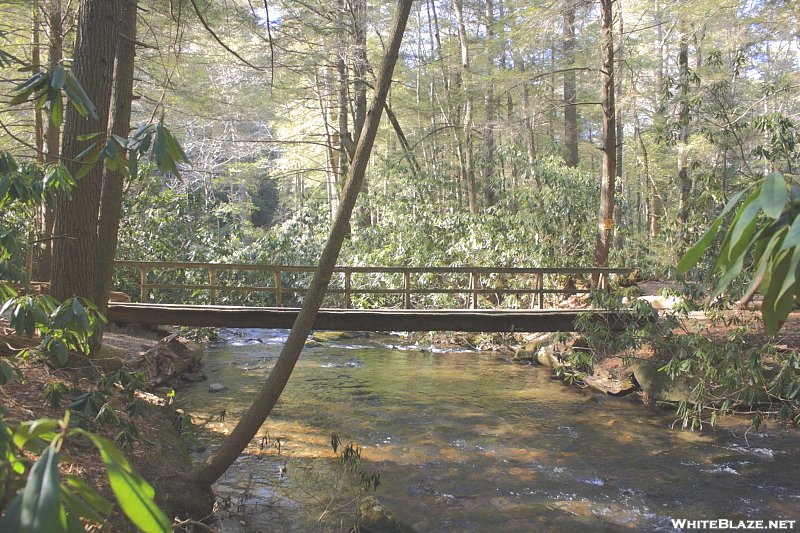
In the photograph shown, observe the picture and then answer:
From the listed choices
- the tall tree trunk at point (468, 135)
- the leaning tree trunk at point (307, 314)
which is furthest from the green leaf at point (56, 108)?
the tall tree trunk at point (468, 135)

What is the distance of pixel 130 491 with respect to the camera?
3.26 ft

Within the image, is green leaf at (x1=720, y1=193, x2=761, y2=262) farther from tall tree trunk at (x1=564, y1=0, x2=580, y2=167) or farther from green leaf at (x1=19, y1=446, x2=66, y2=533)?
tall tree trunk at (x1=564, y1=0, x2=580, y2=167)

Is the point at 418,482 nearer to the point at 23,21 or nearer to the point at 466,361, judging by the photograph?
the point at 466,361

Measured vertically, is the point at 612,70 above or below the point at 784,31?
below

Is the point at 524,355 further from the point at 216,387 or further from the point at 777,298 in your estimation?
the point at 777,298

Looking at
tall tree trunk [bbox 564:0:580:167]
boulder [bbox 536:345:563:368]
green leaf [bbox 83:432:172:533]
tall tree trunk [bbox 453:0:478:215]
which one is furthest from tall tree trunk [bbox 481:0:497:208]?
green leaf [bbox 83:432:172:533]

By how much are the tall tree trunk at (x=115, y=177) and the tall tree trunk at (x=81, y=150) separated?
13 centimetres

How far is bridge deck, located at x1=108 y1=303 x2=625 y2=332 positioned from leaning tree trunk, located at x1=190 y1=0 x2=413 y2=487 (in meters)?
4.59

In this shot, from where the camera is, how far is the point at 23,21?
11.8 meters

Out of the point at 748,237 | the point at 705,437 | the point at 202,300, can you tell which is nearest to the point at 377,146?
the point at 202,300

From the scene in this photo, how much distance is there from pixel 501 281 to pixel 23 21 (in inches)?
480

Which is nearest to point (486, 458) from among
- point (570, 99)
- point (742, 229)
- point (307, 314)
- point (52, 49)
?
point (307, 314)

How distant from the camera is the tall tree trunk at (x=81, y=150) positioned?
5.37 m

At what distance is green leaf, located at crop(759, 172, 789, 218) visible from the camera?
99 cm
